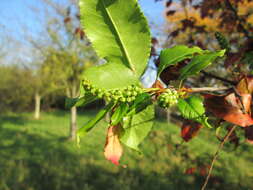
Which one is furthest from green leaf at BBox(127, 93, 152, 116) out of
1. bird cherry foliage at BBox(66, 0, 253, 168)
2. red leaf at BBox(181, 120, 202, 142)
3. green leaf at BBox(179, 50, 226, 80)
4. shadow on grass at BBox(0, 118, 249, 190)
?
shadow on grass at BBox(0, 118, 249, 190)

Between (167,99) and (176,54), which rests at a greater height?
(176,54)

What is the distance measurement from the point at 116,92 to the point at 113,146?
22 cm

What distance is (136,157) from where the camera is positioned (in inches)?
243

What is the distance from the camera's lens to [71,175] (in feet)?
16.1

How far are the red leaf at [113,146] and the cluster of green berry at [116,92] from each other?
6.1 inches

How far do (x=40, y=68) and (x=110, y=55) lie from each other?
55.5 feet

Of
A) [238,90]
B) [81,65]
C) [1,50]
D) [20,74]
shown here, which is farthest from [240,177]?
[1,50]

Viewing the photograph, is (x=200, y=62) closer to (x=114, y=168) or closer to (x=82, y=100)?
(x=82, y=100)

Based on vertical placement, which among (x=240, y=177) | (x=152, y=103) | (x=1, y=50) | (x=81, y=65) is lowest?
(x=240, y=177)

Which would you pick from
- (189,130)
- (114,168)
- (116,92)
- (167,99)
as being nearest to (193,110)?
(167,99)

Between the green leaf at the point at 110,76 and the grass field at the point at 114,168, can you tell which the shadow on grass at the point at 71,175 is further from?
the green leaf at the point at 110,76

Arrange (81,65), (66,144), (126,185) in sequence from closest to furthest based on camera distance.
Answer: (126,185)
(66,144)
(81,65)

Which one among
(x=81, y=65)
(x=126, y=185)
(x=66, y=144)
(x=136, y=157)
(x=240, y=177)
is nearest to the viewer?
(x=126, y=185)

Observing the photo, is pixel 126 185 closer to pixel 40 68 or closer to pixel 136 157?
pixel 136 157
